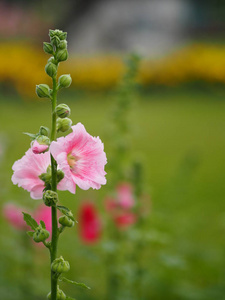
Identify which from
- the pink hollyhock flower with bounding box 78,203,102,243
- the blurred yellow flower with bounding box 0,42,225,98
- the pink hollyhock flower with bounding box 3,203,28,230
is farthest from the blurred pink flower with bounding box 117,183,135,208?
the blurred yellow flower with bounding box 0,42,225,98

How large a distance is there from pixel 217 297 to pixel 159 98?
451cm

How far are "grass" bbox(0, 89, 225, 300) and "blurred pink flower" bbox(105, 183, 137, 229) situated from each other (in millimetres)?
90

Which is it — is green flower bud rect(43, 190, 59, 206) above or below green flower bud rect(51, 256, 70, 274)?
above

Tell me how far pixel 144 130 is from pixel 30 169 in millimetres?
4017

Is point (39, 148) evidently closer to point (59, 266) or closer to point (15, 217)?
point (59, 266)

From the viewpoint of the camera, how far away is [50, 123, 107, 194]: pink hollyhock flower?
71cm

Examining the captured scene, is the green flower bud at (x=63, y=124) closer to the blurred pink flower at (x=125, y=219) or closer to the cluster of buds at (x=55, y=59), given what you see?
the cluster of buds at (x=55, y=59)

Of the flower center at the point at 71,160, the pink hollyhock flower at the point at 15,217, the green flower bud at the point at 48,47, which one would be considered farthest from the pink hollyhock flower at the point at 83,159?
the pink hollyhock flower at the point at 15,217

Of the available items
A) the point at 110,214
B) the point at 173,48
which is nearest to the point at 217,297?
the point at 110,214

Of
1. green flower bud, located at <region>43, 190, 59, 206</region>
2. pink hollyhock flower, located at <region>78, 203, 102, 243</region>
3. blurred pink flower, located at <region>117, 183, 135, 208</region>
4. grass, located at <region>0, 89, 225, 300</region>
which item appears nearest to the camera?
green flower bud, located at <region>43, 190, 59, 206</region>

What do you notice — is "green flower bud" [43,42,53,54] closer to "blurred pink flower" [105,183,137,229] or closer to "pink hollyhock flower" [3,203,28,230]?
"blurred pink flower" [105,183,137,229]

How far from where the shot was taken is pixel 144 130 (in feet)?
15.5

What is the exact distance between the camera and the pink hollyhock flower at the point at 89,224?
1632 mm

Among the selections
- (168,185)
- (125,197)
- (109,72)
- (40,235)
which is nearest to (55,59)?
(40,235)
